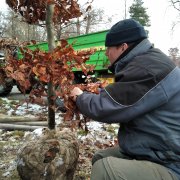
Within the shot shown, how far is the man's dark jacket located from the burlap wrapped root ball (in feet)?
4.21

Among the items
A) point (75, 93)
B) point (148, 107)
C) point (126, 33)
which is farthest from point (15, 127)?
point (148, 107)

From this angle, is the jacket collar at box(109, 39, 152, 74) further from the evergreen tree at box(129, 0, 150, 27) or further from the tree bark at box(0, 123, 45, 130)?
the evergreen tree at box(129, 0, 150, 27)

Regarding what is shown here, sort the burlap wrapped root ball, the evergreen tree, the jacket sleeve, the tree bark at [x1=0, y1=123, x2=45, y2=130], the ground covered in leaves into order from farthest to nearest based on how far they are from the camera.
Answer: the evergreen tree → the tree bark at [x1=0, y1=123, x2=45, y2=130] → the ground covered in leaves → the burlap wrapped root ball → the jacket sleeve

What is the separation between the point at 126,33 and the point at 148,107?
27.5 inches

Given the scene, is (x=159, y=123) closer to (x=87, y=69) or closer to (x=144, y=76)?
(x=144, y=76)

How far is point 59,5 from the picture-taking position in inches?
151

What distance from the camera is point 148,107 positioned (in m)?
2.64

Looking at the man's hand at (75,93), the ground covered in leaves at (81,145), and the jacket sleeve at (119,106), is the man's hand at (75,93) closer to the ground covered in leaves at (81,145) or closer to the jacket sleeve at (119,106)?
the jacket sleeve at (119,106)

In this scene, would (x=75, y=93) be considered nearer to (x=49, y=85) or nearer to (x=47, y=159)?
(x=49, y=85)

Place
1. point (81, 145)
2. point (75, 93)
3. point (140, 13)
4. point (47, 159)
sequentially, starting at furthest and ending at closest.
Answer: point (140, 13), point (81, 145), point (47, 159), point (75, 93)

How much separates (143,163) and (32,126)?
4209mm

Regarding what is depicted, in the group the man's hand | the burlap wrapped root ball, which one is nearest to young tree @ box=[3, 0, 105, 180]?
the burlap wrapped root ball

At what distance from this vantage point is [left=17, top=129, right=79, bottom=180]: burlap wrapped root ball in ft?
12.8

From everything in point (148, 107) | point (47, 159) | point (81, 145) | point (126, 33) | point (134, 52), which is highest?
point (126, 33)
